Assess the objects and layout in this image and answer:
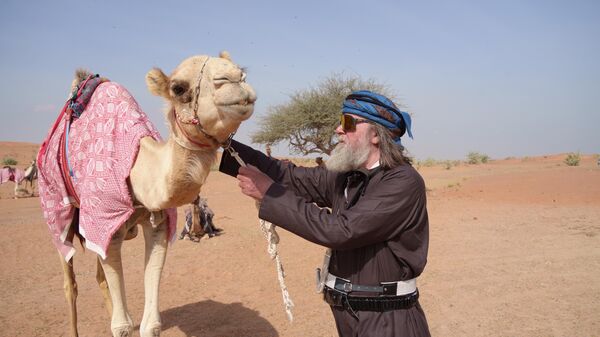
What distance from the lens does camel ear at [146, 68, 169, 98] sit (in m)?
2.36

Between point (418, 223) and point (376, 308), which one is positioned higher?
point (418, 223)

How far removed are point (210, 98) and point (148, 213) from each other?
149 cm

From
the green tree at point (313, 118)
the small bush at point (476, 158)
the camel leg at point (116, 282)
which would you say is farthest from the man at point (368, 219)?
the small bush at point (476, 158)

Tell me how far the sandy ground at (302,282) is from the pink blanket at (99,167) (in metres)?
1.88

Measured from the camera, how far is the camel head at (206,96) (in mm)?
2199

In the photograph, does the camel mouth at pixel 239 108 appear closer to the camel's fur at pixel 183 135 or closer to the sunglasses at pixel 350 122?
the camel's fur at pixel 183 135

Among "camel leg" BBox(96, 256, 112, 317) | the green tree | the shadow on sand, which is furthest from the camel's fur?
the green tree

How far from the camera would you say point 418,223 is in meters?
2.59

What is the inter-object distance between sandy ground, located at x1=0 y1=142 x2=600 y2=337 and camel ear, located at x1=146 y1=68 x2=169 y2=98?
131 inches

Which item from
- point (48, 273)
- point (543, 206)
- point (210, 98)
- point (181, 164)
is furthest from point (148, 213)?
point (543, 206)

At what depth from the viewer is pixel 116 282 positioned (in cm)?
330

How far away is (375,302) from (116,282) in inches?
73.0

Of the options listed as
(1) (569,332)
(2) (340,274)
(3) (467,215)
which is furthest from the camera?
(3) (467,215)

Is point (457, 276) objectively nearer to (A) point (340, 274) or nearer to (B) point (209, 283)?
(B) point (209, 283)
